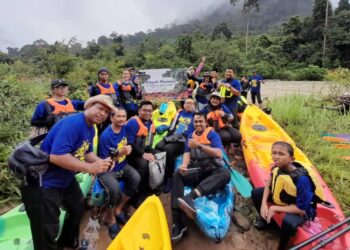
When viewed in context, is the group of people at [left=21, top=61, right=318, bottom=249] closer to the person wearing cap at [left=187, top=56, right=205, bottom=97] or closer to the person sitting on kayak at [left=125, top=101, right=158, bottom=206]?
the person sitting on kayak at [left=125, top=101, right=158, bottom=206]

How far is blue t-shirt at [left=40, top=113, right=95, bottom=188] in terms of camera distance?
6.63 feet

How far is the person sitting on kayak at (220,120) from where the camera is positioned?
453cm

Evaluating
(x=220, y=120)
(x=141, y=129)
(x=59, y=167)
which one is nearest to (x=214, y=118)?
(x=220, y=120)

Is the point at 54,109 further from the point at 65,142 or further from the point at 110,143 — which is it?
the point at 65,142

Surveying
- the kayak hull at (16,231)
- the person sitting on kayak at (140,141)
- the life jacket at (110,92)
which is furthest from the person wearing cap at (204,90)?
the kayak hull at (16,231)

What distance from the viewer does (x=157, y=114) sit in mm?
5695

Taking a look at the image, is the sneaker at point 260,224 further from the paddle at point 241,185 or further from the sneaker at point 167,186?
the sneaker at point 167,186

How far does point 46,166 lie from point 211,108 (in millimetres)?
3112

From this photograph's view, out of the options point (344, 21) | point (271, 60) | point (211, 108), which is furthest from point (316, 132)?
point (344, 21)

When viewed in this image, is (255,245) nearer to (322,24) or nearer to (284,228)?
(284,228)

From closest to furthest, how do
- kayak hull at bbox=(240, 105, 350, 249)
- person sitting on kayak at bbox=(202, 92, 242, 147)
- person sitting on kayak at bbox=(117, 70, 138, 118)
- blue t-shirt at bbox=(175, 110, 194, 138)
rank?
kayak hull at bbox=(240, 105, 350, 249), blue t-shirt at bbox=(175, 110, 194, 138), person sitting on kayak at bbox=(202, 92, 242, 147), person sitting on kayak at bbox=(117, 70, 138, 118)

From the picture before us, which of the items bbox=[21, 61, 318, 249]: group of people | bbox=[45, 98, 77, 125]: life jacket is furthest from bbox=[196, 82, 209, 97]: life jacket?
bbox=[45, 98, 77, 125]: life jacket

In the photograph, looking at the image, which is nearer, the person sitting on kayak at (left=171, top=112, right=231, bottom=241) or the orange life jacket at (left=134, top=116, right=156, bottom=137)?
the person sitting on kayak at (left=171, top=112, right=231, bottom=241)

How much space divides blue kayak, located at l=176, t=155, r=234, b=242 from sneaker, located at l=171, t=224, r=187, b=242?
26 cm
